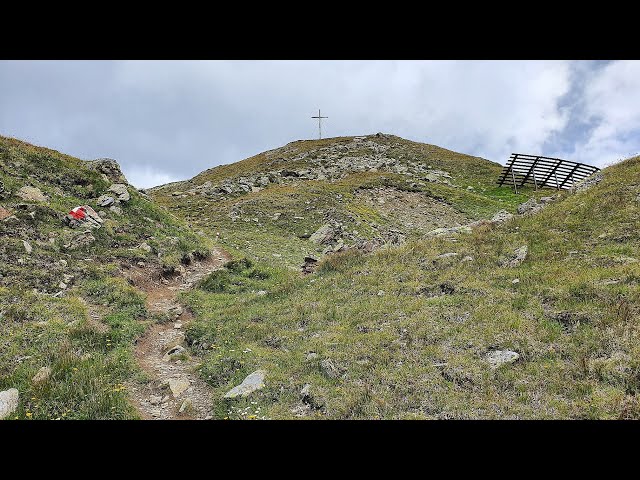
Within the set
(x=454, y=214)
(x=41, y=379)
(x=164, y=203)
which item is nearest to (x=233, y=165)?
(x=164, y=203)

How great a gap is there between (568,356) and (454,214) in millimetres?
30655

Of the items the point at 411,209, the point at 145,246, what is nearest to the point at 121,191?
the point at 145,246

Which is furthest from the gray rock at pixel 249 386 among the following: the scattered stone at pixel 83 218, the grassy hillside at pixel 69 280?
the scattered stone at pixel 83 218

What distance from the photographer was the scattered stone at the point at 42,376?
29.8 feet

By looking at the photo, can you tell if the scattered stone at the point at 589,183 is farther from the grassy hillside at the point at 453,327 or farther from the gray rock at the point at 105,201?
the gray rock at the point at 105,201

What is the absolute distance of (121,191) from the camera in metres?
25.1

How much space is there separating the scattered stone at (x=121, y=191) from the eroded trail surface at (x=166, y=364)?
8.11m

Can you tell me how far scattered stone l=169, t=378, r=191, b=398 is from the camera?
9625 millimetres

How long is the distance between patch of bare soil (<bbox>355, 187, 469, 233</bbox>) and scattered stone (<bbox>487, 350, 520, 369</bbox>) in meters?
24.5

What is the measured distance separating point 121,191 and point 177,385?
18855 mm

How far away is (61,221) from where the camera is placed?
19266 millimetres

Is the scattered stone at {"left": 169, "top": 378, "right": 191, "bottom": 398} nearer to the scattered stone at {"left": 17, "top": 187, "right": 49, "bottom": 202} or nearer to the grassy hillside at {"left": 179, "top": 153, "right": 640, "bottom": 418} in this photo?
the grassy hillside at {"left": 179, "top": 153, "right": 640, "bottom": 418}

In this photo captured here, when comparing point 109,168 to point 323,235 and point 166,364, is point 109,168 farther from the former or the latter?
point 166,364
